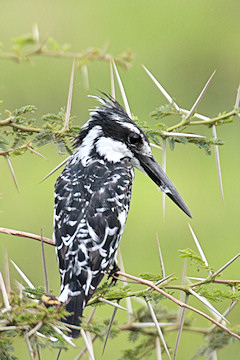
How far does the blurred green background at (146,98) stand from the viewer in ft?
19.0

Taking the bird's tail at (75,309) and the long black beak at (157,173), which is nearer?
the bird's tail at (75,309)

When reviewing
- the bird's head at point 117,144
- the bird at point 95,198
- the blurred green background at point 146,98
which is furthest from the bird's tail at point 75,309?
the blurred green background at point 146,98

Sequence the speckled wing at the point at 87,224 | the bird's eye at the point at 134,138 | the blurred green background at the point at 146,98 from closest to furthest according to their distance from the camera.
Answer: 1. the speckled wing at the point at 87,224
2. the bird's eye at the point at 134,138
3. the blurred green background at the point at 146,98

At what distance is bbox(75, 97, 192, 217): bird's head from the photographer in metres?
2.96

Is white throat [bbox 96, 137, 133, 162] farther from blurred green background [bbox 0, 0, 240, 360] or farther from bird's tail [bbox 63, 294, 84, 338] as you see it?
blurred green background [bbox 0, 0, 240, 360]

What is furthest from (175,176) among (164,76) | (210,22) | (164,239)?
(210,22)

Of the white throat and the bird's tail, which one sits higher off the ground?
the white throat

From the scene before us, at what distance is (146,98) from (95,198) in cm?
443

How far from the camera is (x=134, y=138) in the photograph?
2.96 meters

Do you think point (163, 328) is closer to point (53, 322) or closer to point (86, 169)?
point (86, 169)

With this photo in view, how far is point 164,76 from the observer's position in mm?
7477

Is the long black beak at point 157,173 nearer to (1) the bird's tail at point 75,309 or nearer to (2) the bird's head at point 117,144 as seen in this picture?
(2) the bird's head at point 117,144

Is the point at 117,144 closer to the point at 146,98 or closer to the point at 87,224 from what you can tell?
the point at 87,224

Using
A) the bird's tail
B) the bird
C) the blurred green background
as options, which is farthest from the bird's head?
the blurred green background
